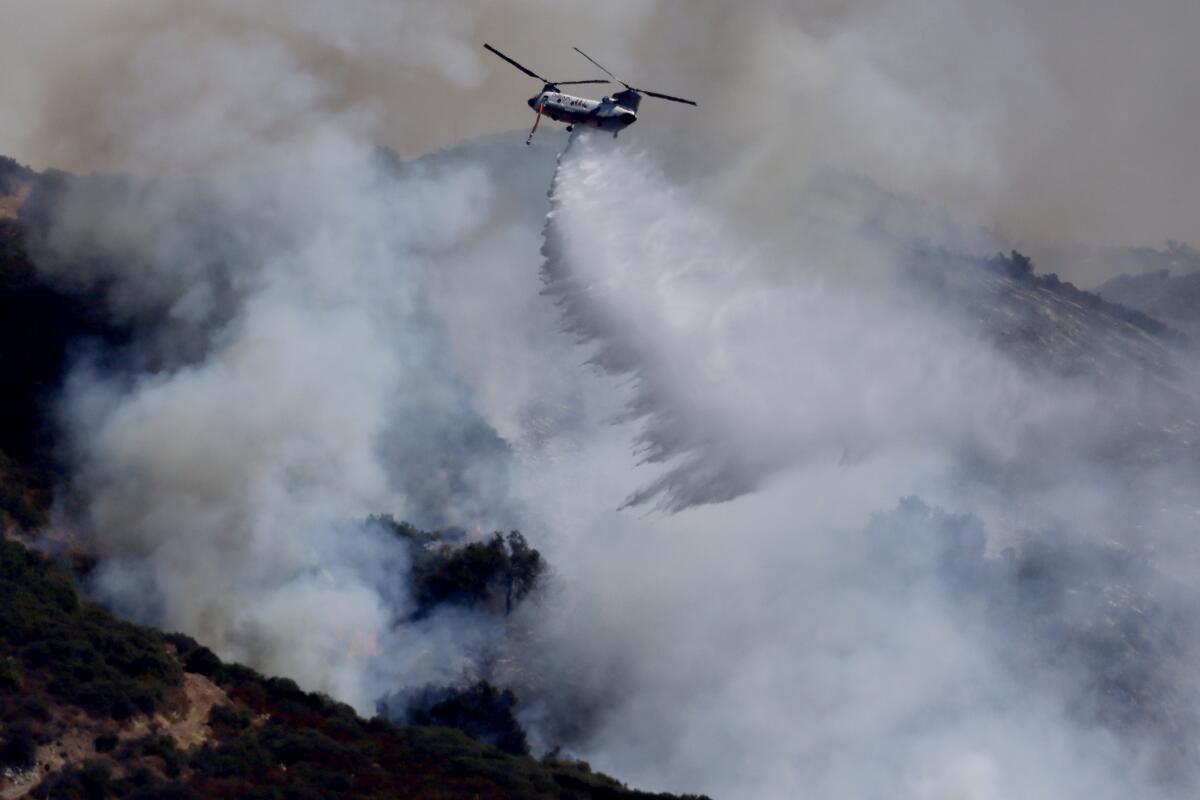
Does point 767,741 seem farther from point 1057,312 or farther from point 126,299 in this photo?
point 1057,312

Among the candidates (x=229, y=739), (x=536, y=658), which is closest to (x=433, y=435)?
(x=536, y=658)

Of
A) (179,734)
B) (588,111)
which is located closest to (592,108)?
(588,111)

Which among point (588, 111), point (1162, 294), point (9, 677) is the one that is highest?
point (1162, 294)

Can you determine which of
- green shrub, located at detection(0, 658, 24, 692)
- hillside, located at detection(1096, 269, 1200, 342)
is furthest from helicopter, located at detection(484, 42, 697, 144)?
hillside, located at detection(1096, 269, 1200, 342)

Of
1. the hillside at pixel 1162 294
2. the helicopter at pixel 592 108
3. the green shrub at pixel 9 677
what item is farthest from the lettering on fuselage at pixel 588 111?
the hillside at pixel 1162 294

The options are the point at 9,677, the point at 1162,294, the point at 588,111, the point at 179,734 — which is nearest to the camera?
the point at 9,677

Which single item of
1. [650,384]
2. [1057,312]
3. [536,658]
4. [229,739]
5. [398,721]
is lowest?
[229,739]

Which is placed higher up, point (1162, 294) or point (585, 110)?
point (1162, 294)

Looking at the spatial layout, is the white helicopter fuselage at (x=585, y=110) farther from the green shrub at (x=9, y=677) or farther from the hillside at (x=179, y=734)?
the green shrub at (x=9, y=677)

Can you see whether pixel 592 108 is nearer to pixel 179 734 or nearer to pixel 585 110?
pixel 585 110
